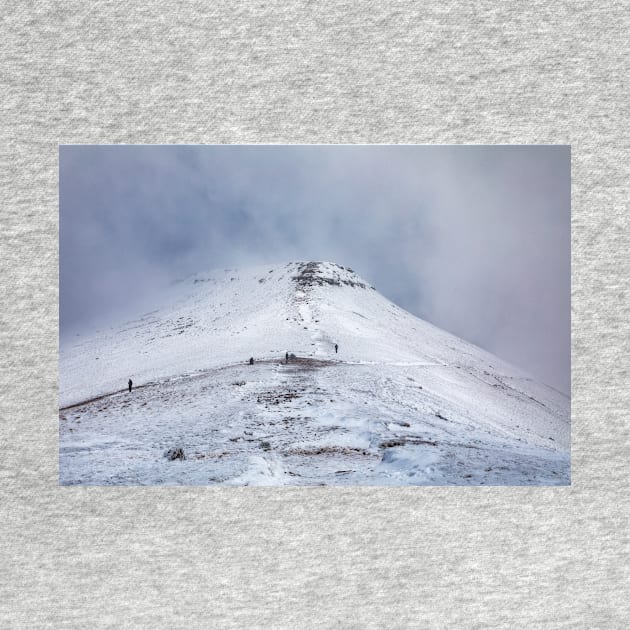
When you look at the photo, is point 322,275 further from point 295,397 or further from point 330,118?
point 330,118

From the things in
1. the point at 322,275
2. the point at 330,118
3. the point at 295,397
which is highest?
the point at 330,118

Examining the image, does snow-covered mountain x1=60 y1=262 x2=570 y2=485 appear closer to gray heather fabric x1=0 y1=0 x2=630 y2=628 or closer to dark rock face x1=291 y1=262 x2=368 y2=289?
dark rock face x1=291 y1=262 x2=368 y2=289

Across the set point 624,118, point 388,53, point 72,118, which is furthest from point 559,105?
point 72,118

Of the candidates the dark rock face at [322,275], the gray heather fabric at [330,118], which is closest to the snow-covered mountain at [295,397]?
the dark rock face at [322,275]

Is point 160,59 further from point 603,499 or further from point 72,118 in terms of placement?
point 603,499

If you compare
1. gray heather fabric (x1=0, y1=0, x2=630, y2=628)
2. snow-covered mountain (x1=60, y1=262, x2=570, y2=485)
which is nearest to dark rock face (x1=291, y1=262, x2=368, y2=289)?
snow-covered mountain (x1=60, y1=262, x2=570, y2=485)

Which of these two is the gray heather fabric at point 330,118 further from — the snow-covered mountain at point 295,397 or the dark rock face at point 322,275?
the dark rock face at point 322,275

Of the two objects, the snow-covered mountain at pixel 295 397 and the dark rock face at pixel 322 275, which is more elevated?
the dark rock face at pixel 322 275

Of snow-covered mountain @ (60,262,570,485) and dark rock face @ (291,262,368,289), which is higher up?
dark rock face @ (291,262,368,289)

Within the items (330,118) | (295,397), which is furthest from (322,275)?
(330,118)
